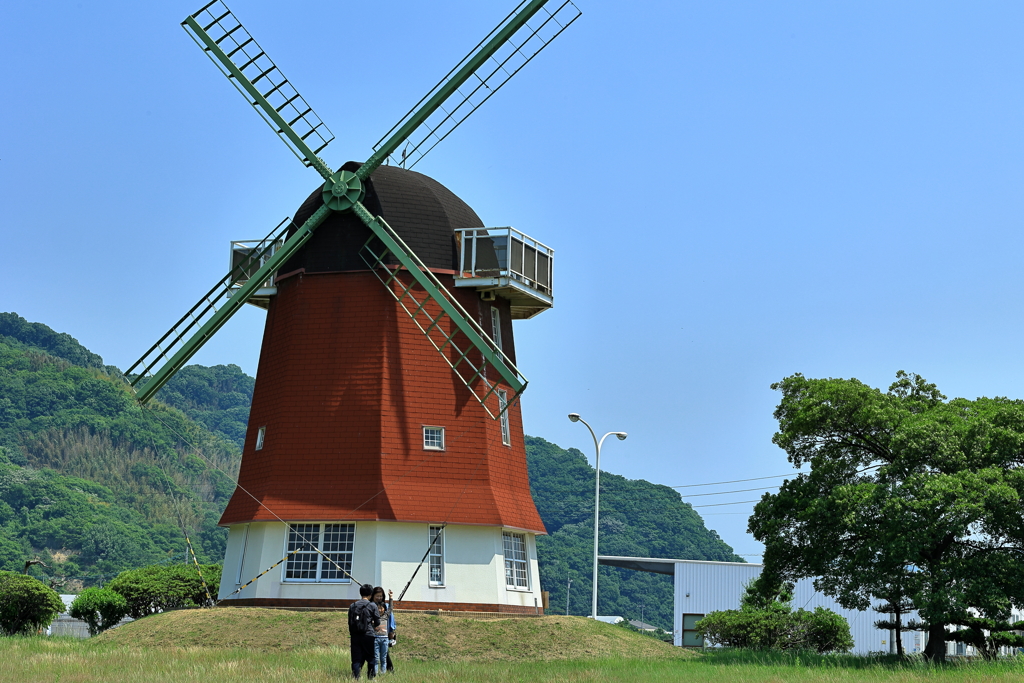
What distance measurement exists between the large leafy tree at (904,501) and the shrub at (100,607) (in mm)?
20201

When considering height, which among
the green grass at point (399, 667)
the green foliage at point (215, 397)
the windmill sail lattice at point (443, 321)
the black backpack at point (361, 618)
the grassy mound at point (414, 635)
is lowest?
the green grass at point (399, 667)

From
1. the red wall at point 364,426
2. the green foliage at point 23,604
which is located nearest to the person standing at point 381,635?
the red wall at point 364,426

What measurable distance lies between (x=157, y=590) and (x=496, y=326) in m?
14.4

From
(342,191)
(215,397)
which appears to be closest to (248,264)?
(342,191)

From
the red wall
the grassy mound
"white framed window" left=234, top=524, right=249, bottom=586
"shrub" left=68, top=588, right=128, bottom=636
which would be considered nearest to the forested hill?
"shrub" left=68, top=588, right=128, bottom=636

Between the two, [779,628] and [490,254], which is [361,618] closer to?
[490,254]

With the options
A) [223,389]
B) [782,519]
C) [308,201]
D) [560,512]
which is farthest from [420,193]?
[223,389]

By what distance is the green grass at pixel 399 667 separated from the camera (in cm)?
1912

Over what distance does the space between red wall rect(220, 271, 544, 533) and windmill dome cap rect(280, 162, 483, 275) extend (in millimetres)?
527

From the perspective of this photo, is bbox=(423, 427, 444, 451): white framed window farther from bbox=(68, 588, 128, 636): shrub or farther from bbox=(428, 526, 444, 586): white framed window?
bbox=(68, 588, 128, 636): shrub

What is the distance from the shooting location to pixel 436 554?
29656 millimetres

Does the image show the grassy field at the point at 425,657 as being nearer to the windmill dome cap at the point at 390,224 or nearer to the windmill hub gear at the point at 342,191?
the windmill dome cap at the point at 390,224

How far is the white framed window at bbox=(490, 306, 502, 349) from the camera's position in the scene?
32969mm

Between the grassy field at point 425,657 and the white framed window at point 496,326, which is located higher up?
→ the white framed window at point 496,326
